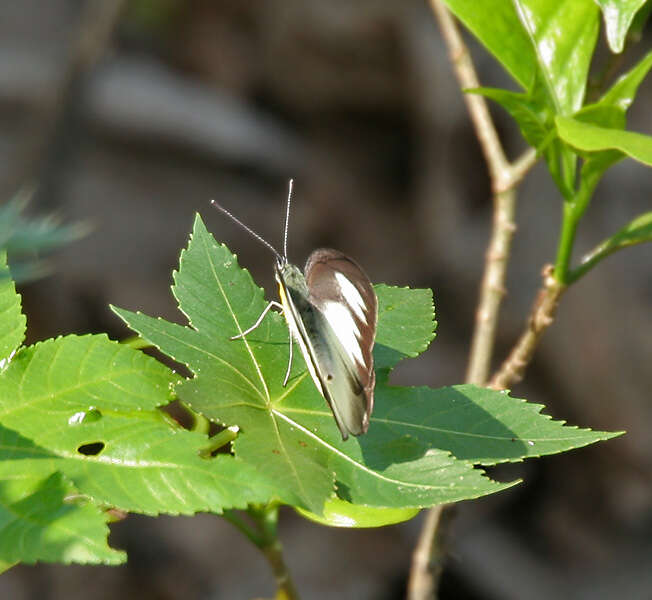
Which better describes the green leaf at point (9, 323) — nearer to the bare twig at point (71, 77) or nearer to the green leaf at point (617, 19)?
the green leaf at point (617, 19)

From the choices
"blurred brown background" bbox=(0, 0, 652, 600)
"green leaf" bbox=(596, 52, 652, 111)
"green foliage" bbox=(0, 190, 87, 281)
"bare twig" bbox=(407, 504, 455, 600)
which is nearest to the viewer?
"green foliage" bbox=(0, 190, 87, 281)

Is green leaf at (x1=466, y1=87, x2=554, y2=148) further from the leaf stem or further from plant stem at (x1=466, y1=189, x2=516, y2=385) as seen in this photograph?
plant stem at (x1=466, y1=189, x2=516, y2=385)

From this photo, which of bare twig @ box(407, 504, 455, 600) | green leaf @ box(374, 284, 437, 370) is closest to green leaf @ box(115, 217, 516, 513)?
green leaf @ box(374, 284, 437, 370)

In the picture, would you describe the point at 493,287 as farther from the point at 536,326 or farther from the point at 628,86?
the point at 628,86

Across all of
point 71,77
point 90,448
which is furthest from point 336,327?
point 71,77

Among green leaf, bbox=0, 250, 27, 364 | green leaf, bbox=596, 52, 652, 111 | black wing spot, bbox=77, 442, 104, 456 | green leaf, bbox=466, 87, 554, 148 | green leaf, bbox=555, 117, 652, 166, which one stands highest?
green leaf, bbox=596, 52, 652, 111

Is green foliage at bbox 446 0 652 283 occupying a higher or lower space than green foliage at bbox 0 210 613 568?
higher
